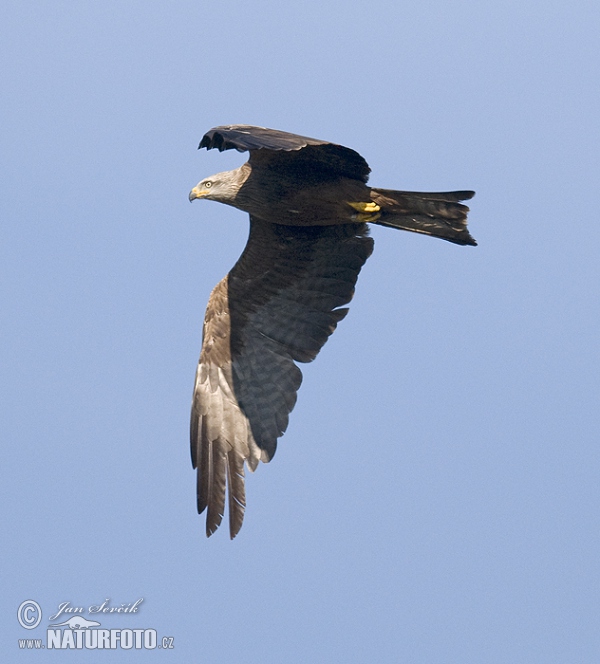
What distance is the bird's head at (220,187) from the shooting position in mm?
11086

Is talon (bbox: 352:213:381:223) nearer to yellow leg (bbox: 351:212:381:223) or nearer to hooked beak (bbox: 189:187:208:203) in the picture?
yellow leg (bbox: 351:212:381:223)

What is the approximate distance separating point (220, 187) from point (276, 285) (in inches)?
54.2

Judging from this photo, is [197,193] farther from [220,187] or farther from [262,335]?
[262,335]

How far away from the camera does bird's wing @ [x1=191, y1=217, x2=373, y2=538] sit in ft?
37.8

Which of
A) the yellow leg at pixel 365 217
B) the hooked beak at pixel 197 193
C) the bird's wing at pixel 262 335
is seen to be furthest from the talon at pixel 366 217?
the hooked beak at pixel 197 193

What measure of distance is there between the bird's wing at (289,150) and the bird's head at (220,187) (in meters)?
→ 0.27

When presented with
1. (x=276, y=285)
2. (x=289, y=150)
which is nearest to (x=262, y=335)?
(x=276, y=285)

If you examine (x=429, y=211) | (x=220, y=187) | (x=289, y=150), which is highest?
(x=220, y=187)

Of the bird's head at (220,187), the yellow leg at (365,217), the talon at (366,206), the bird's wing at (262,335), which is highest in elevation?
the bird's head at (220,187)

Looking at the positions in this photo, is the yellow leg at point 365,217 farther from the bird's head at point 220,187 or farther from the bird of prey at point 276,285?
the bird's head at point 220,187

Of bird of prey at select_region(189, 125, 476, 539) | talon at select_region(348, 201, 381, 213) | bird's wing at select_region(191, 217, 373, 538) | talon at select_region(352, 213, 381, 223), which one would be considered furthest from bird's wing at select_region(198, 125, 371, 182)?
bird's wing at select_region(191, 217, 373, 538)

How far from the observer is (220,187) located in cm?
1112

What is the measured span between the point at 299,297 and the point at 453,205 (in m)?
2.06

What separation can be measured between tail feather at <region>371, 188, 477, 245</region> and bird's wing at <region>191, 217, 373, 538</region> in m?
Result: 0.60
